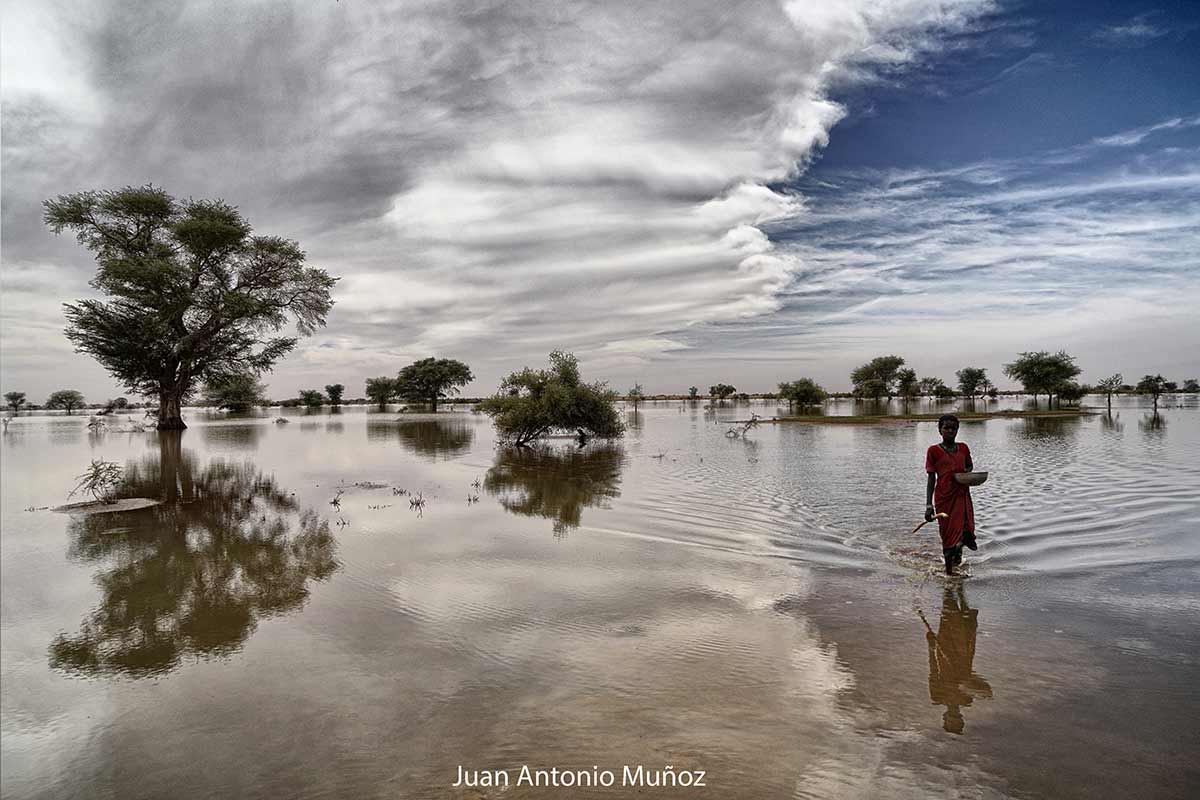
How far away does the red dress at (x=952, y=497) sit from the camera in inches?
292

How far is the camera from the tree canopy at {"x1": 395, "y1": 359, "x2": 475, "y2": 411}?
293 feet

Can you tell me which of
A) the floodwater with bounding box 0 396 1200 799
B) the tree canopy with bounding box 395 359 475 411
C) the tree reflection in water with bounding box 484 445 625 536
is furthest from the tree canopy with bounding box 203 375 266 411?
the floodwater with bounding box 0 396 1200 799

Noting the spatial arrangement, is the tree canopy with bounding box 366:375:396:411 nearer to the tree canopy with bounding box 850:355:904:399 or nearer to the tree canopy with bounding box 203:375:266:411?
the tree canopy with bounding box 203:375:266:411

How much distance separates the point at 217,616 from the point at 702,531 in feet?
23.3

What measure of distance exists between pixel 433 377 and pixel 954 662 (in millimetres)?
89755

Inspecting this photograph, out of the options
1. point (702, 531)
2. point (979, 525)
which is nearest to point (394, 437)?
point (702, 531)

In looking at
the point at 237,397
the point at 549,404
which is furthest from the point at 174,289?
the point at 237,397

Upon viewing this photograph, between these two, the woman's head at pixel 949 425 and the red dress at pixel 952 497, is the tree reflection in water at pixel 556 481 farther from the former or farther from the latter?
the woman's head at pixel 949 425

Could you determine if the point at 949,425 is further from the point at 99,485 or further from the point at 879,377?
the point at 879,377

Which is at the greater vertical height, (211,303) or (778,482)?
(211,303)

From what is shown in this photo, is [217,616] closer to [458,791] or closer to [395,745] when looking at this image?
[395,745]

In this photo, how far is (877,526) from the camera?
34.8 feet

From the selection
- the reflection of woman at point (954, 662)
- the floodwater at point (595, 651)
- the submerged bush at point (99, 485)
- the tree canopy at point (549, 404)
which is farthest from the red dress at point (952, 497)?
the tree canopy at point (549, 404)

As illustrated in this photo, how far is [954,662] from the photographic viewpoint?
16.3 feet
